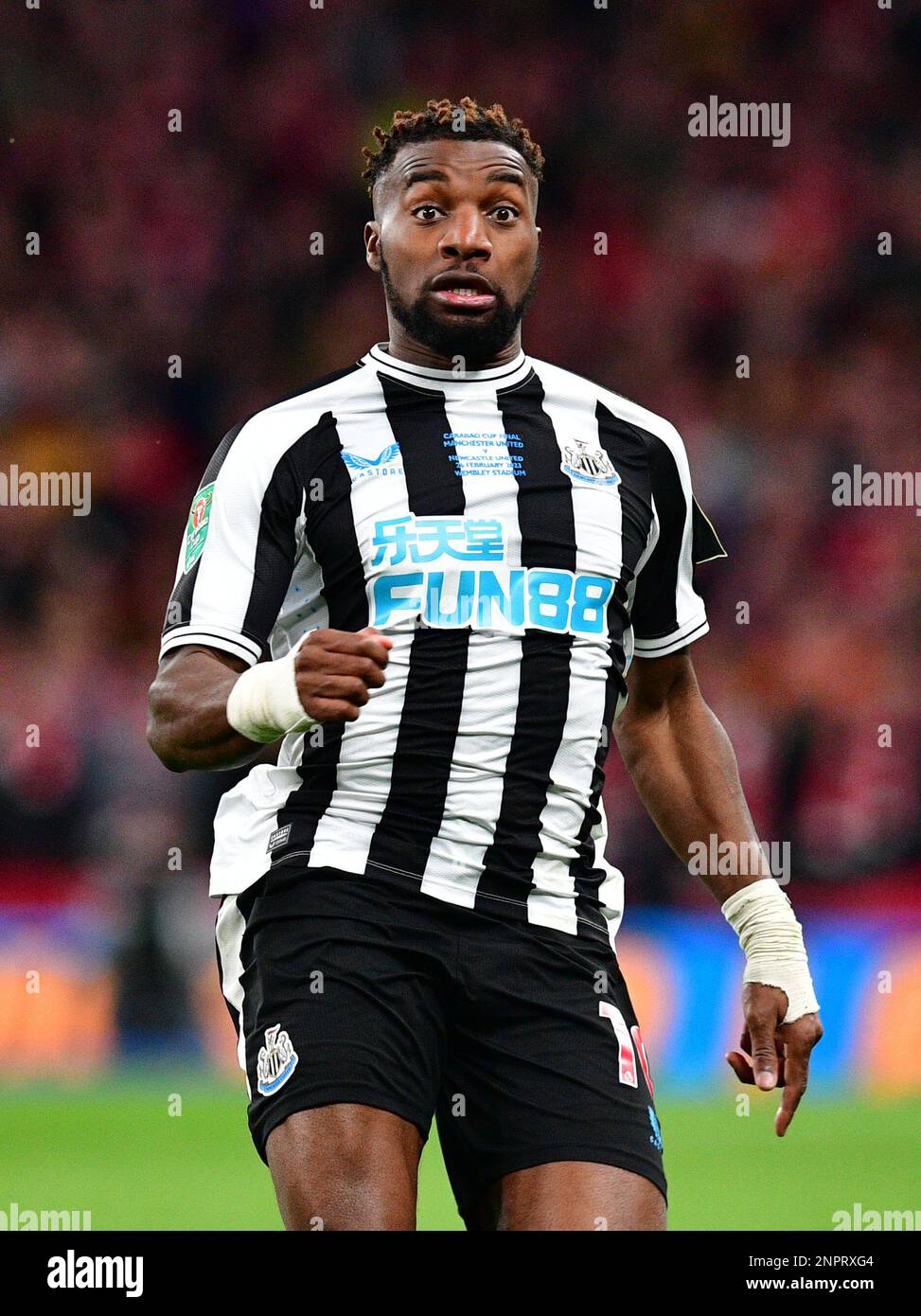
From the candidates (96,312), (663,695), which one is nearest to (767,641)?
(96,312)

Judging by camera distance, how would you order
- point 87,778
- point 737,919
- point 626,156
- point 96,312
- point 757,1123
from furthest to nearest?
point 626,156 < point 96,312 < point 87,778 < point 757,1123 < point 737,919

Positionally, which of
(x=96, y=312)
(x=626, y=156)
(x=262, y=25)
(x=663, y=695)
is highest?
(x=262, y=25)

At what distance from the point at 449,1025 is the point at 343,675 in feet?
2.41

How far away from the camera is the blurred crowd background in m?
10.0

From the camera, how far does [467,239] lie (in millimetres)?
3562

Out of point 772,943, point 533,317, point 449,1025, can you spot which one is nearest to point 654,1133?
point 449,1025

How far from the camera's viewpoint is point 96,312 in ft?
40.4

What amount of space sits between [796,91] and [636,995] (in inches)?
282

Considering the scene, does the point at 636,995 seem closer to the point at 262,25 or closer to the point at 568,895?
the point at 568,895

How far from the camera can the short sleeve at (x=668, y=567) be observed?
376 cm
